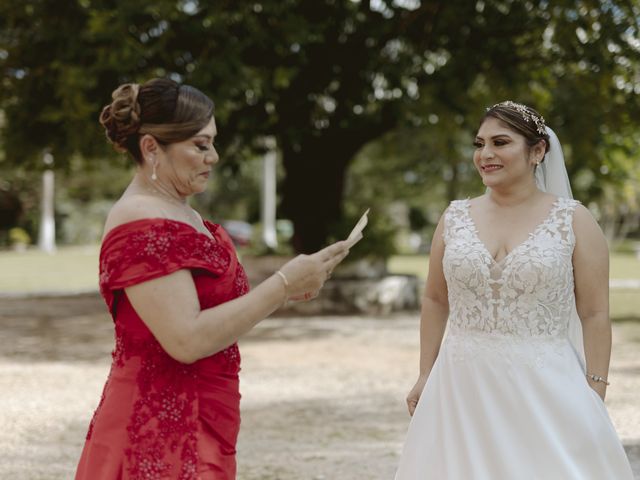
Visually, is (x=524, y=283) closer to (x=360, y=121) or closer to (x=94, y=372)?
(x=94, y=372)

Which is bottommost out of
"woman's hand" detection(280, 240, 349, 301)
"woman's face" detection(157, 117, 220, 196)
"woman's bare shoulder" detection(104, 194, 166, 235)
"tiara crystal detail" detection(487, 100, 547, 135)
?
"woman's hand" detection(280, 240, 349, 301)

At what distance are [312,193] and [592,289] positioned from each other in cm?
1438

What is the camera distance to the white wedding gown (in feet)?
12.2

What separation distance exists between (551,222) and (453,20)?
11.0 m

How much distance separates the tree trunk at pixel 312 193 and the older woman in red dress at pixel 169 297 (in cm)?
1529

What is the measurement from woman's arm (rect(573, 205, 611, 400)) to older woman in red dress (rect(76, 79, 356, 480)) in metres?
1.54

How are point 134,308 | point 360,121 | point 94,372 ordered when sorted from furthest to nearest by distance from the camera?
point 360,121
point 94,372
point 134,308

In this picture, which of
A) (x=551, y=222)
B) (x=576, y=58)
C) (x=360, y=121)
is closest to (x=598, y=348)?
(x=551, y=222)

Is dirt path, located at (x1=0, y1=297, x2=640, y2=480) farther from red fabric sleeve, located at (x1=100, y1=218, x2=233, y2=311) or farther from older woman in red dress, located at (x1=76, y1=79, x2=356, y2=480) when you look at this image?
red fabric sleeve, located at (x1=100, y1=218, x2=233, y2=311)

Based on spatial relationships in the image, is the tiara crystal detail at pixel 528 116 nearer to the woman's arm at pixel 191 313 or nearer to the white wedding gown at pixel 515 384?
the white wedding gown at pixel 515 384

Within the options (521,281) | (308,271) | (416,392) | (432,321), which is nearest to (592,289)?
(521,281)

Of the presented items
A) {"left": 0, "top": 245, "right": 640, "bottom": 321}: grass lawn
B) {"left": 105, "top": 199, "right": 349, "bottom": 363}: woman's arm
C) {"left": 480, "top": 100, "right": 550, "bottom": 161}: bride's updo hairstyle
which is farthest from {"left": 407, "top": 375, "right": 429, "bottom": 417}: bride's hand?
{"left": 0, "top": 245, "right": 640, "bottom": 321}: grass lawn

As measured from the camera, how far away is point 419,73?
14.7 meters

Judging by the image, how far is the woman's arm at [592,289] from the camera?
3.81 metres
